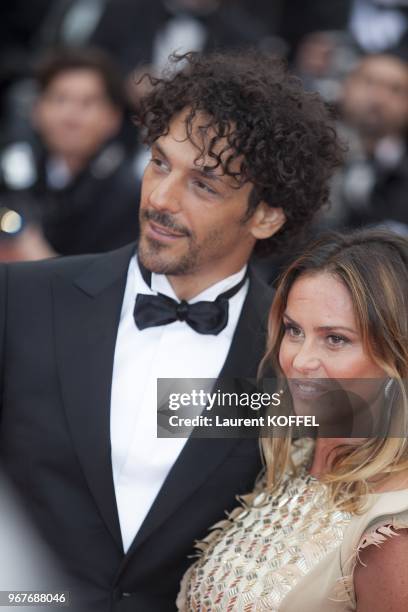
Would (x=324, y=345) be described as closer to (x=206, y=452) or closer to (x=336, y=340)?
(x=336, y=340)

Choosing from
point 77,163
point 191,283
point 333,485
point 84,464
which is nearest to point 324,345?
point 333,485

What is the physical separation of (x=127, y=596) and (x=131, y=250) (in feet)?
3.24

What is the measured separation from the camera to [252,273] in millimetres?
3033

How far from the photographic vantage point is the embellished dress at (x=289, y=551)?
7.60ft

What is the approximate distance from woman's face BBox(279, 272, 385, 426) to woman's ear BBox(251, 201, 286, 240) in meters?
0.49

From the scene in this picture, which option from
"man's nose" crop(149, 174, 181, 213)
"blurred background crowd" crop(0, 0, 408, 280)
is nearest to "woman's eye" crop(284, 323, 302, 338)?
"man's nose" crop(149, 174, 181, 213)

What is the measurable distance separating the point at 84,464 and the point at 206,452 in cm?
34

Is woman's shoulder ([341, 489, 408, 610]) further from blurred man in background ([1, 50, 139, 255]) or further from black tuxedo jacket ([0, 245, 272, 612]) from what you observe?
blurred man in background ([1, 50, 139, 255])

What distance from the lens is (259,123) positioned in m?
2.85

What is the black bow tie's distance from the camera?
2.75 meters

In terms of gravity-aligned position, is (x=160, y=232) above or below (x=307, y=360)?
above

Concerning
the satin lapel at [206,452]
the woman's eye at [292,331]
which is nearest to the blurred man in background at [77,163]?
the satin lapel at [206,452]

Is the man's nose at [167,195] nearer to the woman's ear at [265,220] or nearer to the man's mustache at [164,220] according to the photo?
the man's mustache at [164,220]

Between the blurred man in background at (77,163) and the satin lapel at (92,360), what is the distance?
1823 millimetres
